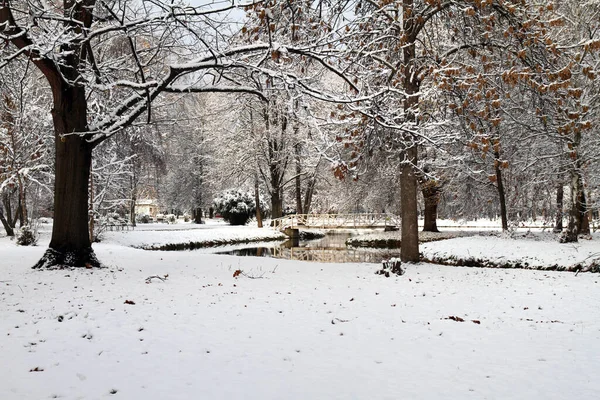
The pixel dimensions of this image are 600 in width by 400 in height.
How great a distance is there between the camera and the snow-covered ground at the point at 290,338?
3449mm

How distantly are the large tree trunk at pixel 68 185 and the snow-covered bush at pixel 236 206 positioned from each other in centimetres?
2361

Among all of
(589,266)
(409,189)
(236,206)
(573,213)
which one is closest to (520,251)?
(589,266)

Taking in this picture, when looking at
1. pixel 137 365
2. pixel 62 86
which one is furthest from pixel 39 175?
pixel 137 365

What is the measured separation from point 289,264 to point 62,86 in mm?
6667

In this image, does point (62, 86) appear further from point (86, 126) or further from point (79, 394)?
point (79, 394)

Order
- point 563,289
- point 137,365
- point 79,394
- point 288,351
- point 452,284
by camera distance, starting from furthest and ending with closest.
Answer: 1. point 452,284
2. point 563,289
3. point 288,351
4. point 137,365
5. point 79,394

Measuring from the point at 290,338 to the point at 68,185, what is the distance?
6329 mm

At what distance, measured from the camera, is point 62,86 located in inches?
337

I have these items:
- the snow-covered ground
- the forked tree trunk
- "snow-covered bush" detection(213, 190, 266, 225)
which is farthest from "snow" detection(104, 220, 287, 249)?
the snow-covered ground

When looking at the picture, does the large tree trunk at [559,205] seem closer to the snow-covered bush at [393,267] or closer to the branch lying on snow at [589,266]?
the branch lying on snow at [589,266]

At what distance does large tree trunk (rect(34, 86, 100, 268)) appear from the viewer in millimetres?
8547

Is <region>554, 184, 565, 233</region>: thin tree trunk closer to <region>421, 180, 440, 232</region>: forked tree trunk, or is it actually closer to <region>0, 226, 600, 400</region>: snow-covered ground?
<region>421, 180, 440, 232</region>: forked tree trunk

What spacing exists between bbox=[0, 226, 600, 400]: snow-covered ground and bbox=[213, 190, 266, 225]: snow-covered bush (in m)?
24.2

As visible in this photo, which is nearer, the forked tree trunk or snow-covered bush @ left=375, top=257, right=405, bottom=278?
snow-covered bush @ left=375, top=257, right=405, bottom=278
